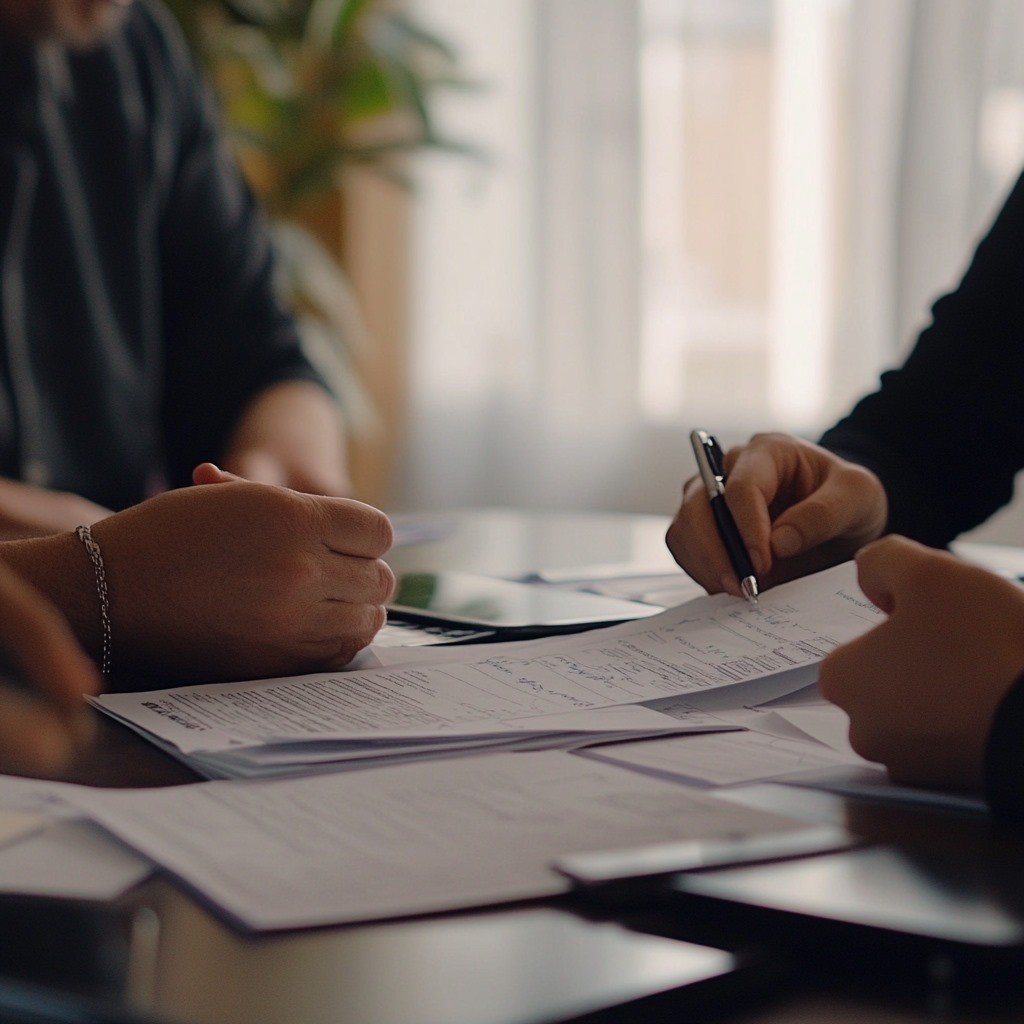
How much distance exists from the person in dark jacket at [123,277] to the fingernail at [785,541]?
74 centimetres

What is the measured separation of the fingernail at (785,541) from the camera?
85cm

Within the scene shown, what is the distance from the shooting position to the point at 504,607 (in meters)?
0.85

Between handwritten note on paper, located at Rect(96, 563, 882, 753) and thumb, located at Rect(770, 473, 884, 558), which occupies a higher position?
thumb, located at Rect(770, 473, 884, 558)

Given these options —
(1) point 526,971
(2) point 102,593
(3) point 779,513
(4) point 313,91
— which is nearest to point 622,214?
(4) point 313,91

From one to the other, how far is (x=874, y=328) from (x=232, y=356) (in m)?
1.33

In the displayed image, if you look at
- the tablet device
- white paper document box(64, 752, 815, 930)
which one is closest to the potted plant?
the tablet device

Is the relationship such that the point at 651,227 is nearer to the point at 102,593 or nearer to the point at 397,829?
the point at 102,593

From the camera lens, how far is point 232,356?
5.43 feet

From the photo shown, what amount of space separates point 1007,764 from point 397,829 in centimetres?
21

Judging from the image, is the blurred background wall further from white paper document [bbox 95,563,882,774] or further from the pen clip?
white paper document [bbox 95,563,882,774]

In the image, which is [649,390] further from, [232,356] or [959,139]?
[232,356]

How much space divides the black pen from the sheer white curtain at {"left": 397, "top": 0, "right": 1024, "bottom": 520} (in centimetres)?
162

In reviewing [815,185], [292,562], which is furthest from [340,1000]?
[815,185]

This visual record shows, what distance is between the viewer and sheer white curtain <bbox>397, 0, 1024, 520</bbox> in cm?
237
